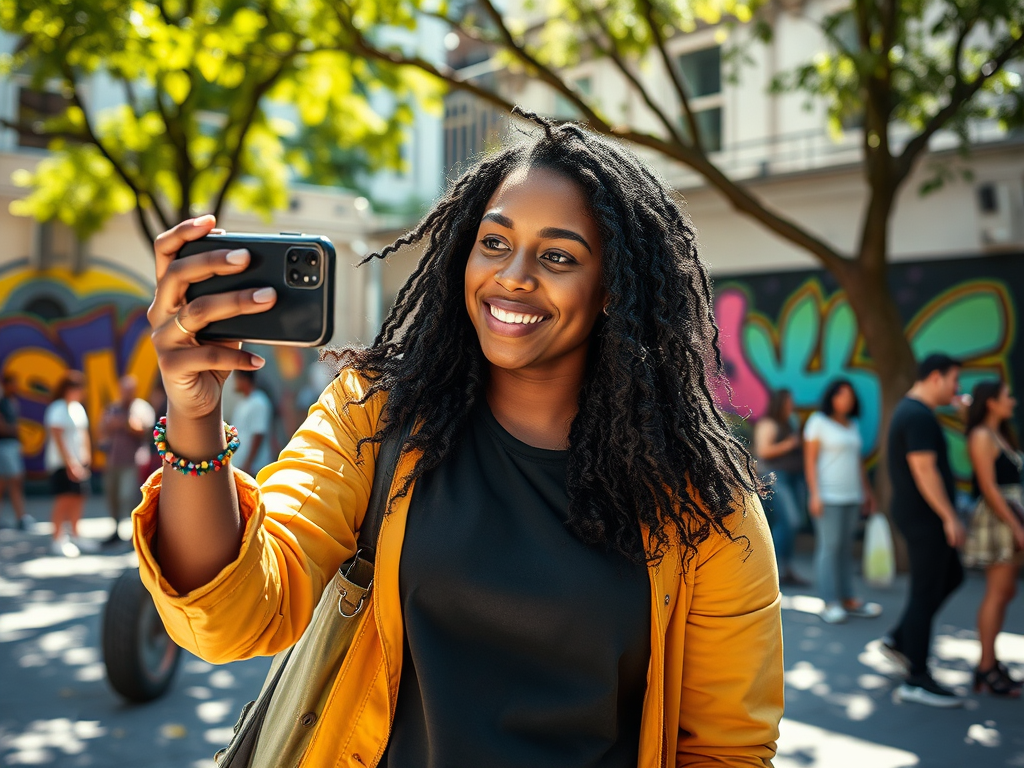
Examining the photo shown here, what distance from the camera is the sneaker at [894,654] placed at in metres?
5.88

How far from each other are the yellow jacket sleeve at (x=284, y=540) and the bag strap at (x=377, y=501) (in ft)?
0.05

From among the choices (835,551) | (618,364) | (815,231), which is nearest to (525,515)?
(618,364)

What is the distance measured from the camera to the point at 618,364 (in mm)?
2023

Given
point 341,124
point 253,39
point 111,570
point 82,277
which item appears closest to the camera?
point 253,39

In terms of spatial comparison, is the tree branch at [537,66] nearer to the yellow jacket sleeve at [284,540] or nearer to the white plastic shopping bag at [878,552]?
the white plastic shopping bag at [878,552]

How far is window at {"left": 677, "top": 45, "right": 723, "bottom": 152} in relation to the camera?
14211 mm

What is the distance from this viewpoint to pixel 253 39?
8617 mm

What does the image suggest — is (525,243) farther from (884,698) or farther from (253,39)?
(253,39)

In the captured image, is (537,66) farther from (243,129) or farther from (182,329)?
(182,329)

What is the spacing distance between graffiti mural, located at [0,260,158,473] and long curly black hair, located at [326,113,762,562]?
15.0 metres

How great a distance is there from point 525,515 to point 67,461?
9817 mm

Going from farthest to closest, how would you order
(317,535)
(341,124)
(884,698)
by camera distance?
(341,124), (884,698), (317,535)

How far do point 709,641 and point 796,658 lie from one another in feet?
17.0

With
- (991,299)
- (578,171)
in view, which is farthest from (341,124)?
(578,171)
